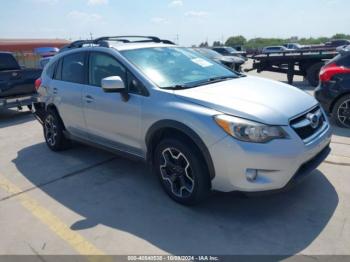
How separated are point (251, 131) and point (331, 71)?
164 inches

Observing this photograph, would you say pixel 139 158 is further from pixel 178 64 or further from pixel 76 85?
pixel 76 85

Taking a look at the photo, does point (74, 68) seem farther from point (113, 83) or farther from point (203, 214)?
point (203, 214)

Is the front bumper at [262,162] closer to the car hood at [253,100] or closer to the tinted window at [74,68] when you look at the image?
the car hood at [253,100]

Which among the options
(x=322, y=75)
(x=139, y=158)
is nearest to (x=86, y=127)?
(x=139, y=158)

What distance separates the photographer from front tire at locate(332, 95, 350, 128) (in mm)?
6273

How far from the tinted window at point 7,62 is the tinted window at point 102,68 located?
6563 mm

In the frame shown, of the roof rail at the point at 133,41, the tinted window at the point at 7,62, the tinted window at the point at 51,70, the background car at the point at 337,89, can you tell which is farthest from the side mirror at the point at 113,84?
the tinted window at the point at 7,62

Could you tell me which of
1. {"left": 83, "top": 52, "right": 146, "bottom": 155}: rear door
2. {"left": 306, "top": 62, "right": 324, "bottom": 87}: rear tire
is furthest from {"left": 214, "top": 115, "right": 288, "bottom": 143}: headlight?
{"left": 306, "top": 62, "right": 324, "bottom": 87}: rear tire

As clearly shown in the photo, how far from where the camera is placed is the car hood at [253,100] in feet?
10.6

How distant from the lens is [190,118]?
3.39m

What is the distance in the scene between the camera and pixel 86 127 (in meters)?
4.93

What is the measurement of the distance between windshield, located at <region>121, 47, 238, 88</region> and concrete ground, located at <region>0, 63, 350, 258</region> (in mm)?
1366

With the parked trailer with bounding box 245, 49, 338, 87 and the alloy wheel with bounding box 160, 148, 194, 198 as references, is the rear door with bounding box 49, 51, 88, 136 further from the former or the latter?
the parked trailer with bounding box 245, 49, 338, 87

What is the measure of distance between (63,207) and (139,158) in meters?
1.05
